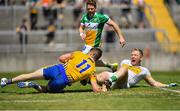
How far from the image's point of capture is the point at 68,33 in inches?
1344

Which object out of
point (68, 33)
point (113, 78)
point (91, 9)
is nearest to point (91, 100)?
point (113, 78)

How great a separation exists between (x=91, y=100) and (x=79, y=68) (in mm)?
1657

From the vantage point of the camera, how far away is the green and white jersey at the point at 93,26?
18.7 m

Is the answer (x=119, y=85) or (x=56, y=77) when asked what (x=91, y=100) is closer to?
(x=56, y=77)

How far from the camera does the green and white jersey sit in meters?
18.7

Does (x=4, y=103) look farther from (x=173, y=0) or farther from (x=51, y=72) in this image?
(x=173, y=0)

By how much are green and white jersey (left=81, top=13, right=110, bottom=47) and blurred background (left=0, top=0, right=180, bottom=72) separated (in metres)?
14.5

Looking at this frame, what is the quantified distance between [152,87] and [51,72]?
299cm

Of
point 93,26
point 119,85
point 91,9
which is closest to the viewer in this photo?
point 119,85

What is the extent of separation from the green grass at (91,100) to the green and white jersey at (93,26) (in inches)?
86.6

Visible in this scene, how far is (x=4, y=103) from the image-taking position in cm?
1423

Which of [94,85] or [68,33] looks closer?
[94,85]

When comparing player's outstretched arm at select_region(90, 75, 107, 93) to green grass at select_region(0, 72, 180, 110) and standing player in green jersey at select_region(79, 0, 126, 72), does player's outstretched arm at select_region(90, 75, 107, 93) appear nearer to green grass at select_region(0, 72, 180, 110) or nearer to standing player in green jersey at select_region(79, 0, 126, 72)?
green grass at select_region(0, 72, 180, 110)

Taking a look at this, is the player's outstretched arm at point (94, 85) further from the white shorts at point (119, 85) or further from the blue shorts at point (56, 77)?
the white shorts at point (119, 85)
